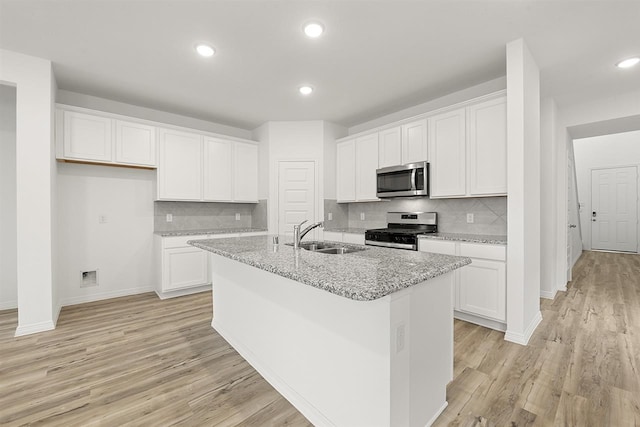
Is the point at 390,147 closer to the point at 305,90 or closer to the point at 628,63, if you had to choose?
the point at 305,90

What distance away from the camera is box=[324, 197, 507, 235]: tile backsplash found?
331 cm

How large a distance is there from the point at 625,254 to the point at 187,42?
32.6 ft

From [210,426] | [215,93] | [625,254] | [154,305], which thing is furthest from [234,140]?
[625,254]

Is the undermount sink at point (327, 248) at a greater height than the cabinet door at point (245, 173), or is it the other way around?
the cabinet door at point (245, 173)

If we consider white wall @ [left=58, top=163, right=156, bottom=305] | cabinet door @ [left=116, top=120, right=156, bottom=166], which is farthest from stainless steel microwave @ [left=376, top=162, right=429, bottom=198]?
white wall @ [left=58, top=163, right=156, bottom=305]

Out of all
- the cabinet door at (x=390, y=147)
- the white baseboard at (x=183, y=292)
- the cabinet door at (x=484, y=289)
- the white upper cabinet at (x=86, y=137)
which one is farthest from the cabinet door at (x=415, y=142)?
the white upper cabinet at (x=86, y=137)

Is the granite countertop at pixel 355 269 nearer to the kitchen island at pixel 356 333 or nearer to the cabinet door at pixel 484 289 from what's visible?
the kitchen island at pixel 356 333

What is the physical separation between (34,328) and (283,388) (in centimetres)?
265

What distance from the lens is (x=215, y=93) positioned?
3.56 metres

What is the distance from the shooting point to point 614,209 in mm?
7309

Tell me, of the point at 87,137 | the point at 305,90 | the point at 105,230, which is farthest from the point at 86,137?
the point at 305,90

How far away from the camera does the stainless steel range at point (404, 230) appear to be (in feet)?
11.0

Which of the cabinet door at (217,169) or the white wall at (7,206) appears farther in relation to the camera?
the cabinet door at (217,169)

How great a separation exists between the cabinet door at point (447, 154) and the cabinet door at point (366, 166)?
88 cm
